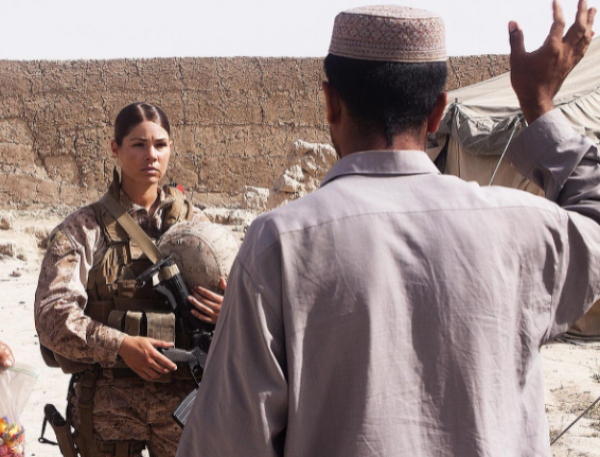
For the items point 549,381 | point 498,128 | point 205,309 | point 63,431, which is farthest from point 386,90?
point 498,128

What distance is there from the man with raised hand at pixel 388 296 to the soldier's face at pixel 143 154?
1237mm

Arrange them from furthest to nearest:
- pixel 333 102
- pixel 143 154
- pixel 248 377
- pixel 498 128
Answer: pixel 498 128
pixel 143 154
pixel 333 102
pixel 248 377

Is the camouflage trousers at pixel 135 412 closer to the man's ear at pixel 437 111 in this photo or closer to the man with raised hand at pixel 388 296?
the man with raised hand at pixel 388 296

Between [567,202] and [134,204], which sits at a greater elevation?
[567,202]

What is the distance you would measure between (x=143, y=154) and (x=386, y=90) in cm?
133

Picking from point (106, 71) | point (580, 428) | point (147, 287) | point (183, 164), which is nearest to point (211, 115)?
point (183, 164)

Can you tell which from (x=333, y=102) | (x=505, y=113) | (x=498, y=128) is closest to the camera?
(x=333, y=102)

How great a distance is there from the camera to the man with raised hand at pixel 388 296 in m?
1.09

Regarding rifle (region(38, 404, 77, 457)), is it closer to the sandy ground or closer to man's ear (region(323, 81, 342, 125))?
man's ear (region(323, 81, 342, 125))

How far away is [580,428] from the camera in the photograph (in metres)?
4.46

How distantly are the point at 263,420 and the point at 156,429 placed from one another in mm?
1284

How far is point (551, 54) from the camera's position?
1.27m

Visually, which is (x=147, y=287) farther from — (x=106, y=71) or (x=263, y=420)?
(x=106, y=71)

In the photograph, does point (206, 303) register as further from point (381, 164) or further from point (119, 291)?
point (381, 164)
